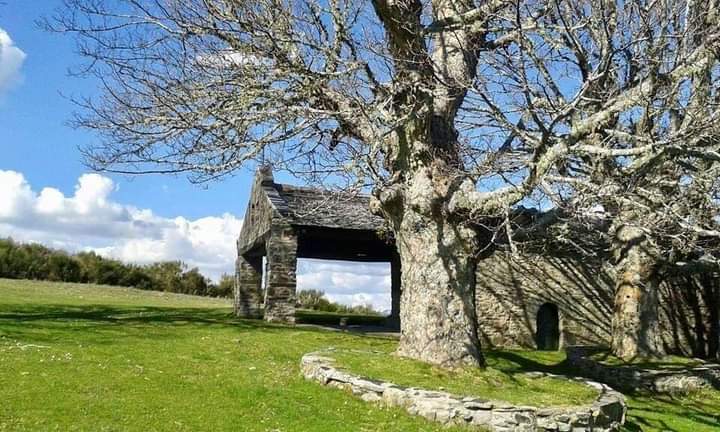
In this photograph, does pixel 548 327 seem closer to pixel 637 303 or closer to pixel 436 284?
pixel 637 303

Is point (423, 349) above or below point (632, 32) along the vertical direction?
below

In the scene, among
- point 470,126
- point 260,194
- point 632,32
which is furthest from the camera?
point 260,194

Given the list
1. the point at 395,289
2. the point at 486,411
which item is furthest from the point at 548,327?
the point at 486,411

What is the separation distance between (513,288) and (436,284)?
10.9 meters

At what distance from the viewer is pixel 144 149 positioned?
456 inches

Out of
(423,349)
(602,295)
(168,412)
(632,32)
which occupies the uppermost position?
(632,32)

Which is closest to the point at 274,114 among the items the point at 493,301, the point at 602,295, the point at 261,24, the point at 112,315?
the point at 261,24

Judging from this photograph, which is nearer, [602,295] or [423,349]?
[423,349]

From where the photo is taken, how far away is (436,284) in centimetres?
1144

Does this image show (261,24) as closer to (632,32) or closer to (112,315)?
(632,32)

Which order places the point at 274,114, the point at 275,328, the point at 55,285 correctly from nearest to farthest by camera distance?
1. the point at 274,114
2. the point at 275,328
3. the point at 55,285

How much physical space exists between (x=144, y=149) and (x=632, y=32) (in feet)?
26.0

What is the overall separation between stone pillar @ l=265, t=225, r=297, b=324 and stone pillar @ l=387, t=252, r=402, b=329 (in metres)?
6.28

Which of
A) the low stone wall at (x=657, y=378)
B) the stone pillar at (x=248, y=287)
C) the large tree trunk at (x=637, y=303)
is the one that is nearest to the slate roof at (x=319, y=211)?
the stone pillar at (x=248, y=287)
